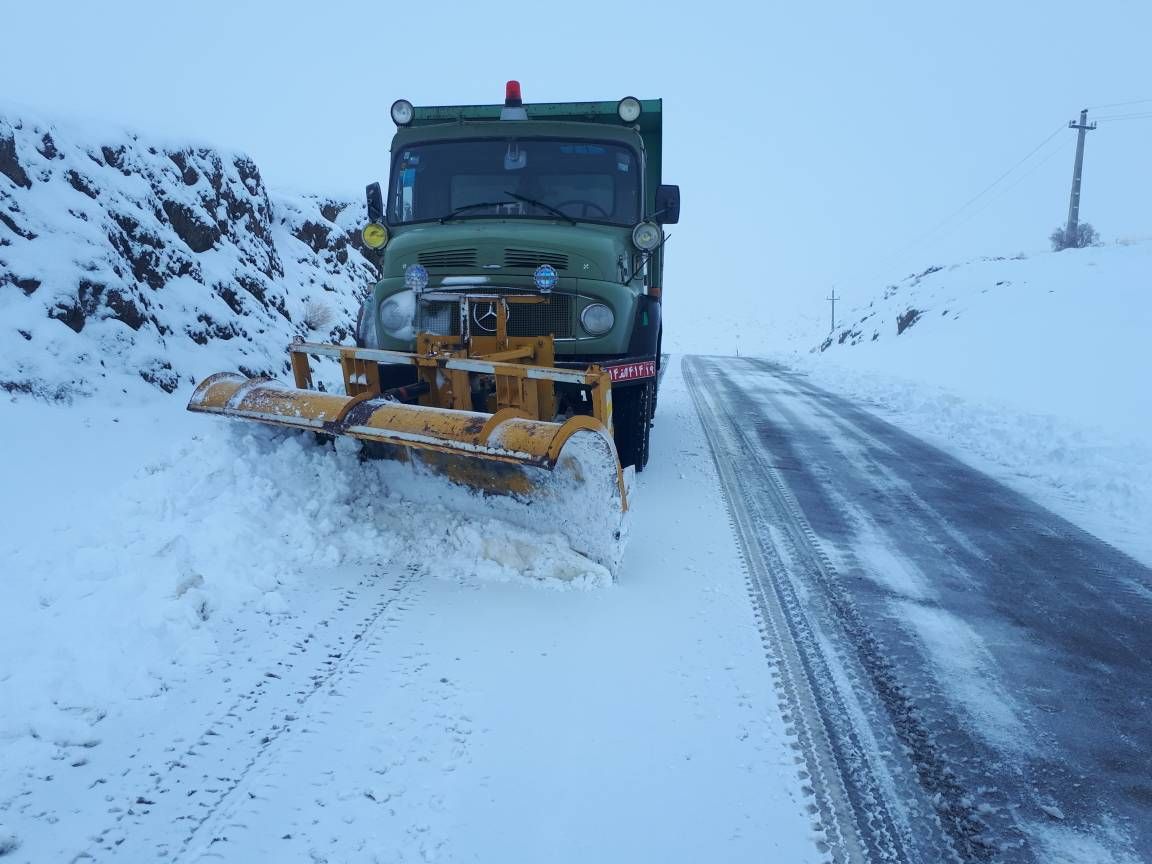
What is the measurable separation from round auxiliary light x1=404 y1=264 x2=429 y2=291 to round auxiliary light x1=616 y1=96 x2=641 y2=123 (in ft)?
7.42

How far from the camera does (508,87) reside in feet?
19.5

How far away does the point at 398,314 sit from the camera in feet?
16.7

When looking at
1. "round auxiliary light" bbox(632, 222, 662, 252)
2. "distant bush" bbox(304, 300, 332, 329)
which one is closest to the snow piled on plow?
"round auxiliary light" bbox(632, 222, 662, 252)

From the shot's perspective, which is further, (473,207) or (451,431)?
(473,207)

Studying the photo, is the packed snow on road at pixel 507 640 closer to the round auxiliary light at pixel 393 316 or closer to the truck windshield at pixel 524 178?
the round auxiliary light at pixel 393 316

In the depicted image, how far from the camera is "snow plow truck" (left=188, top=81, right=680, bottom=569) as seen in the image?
146 inches

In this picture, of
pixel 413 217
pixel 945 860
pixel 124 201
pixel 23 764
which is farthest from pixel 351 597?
pixel 124 201

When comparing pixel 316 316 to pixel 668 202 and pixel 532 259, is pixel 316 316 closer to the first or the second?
pixel 668 202

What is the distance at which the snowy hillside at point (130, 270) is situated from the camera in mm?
5758

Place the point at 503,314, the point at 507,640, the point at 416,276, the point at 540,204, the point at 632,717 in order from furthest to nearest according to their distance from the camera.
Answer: the point at 540,204, the point at 416,276, the point at 503,314, the point at 507,640, the point at 632,717

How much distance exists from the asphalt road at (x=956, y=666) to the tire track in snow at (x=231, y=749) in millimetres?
1804

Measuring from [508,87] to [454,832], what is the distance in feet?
18.5

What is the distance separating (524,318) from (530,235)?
57 cm

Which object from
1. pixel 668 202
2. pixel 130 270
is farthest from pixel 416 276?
pixel 130 270
